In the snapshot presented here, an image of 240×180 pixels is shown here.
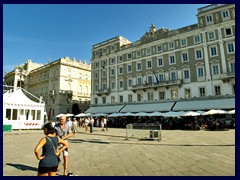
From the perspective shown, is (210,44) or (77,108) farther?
(77,108)

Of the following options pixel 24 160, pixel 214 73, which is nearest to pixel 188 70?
pixel 214 73

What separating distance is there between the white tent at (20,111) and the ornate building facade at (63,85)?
18967 mm

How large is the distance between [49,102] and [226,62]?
126 feet

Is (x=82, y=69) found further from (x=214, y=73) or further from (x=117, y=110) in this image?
(x=214, y=73)

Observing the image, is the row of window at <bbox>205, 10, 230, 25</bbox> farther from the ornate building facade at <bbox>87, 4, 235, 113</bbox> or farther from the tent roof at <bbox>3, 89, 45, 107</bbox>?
the tent roof at <bbox>3, 89, 45, 107</bbox>

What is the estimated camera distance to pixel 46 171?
370cm

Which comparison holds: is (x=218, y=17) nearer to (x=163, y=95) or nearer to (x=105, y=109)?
(x=163, y=95)

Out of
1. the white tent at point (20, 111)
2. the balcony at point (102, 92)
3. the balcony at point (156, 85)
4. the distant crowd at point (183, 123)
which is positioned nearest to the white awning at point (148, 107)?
the distant crowd at point (183, 123)

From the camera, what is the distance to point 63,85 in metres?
45.8

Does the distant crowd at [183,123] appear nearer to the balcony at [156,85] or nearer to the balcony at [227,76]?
the balcony at [156,85]

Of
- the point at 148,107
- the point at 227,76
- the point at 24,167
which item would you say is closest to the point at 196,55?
the point at 227,76

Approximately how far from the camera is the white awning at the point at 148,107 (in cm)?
2902

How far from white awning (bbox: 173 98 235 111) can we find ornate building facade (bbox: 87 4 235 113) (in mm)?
109

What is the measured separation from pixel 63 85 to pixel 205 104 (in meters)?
31.8
